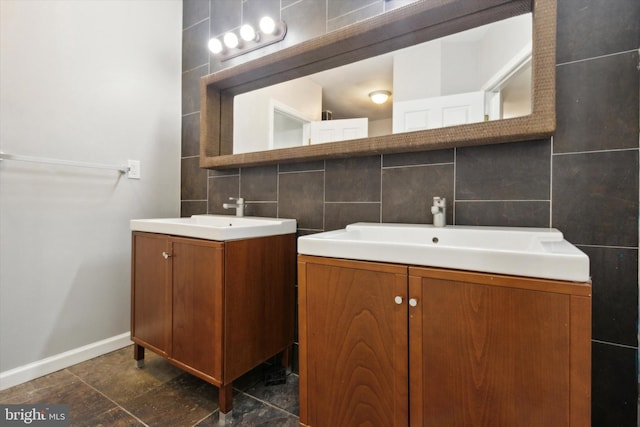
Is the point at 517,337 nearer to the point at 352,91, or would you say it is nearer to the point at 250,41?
the point at 352,91

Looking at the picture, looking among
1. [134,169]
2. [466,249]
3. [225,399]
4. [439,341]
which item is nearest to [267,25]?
[134,169]

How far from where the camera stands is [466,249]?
75 centimetres

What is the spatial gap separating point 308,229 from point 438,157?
711 mm

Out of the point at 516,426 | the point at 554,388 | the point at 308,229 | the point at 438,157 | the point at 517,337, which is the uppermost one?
the point at 438,157

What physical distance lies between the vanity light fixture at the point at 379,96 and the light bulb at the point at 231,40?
0.98 m

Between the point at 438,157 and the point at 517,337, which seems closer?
the point at 517,337

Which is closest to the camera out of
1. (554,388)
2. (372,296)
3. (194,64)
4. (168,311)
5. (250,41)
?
(554,388)

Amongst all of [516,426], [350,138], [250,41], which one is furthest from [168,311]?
→ [250,41]

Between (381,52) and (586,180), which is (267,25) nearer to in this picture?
(381,52)

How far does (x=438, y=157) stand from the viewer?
4.07 ft

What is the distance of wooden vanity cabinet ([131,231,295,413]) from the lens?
120 cm

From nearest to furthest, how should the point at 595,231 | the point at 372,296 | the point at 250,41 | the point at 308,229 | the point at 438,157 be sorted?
the point at 372,296, the point at 595,231, the point at 438,157, the point at 308,229, the point at 250,41

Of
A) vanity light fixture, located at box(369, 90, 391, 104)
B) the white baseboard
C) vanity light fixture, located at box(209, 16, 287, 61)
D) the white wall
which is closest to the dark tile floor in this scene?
the white baseboard

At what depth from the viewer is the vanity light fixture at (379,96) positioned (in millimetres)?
1346
